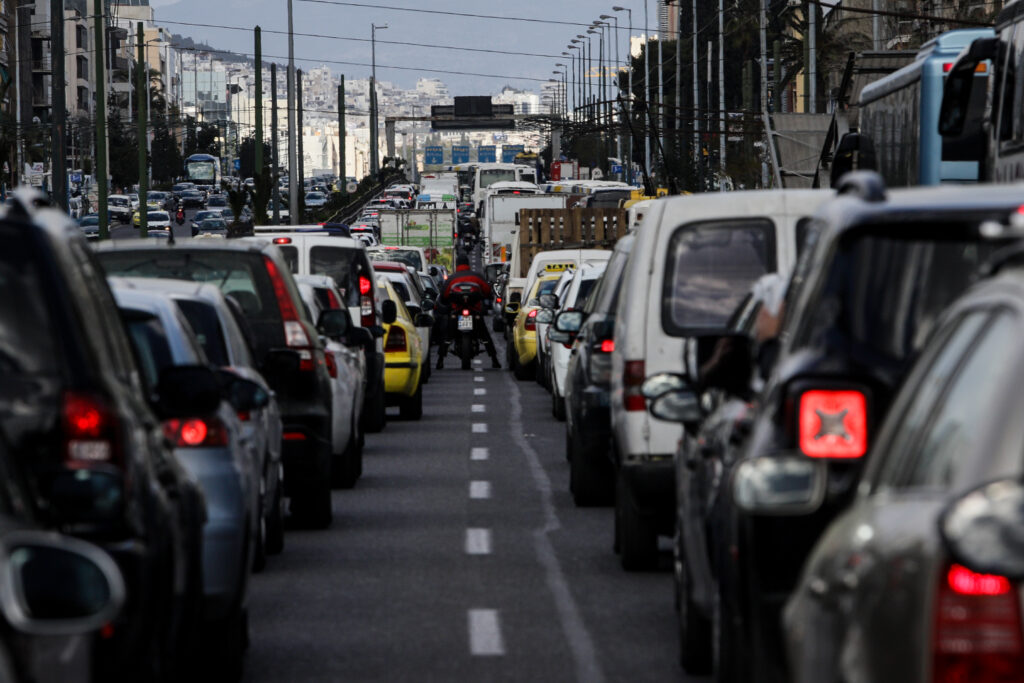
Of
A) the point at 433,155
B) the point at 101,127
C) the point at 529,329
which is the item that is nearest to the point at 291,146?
the point at 101,127

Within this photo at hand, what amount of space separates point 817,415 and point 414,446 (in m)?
15.0

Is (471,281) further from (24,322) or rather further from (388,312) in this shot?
(24,322)

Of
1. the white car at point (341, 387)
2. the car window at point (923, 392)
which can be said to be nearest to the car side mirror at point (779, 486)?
the car window at point (923, 392)

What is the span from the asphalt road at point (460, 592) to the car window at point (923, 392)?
13.2ft

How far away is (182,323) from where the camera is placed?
28.5 feet

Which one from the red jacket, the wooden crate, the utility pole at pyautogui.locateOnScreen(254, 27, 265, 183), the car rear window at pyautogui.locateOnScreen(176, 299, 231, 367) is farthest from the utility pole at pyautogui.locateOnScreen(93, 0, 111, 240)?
the car rear window at pyautogui.locateOnScreen(176, 299, 231, 367)

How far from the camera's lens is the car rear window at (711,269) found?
10977 millimetres

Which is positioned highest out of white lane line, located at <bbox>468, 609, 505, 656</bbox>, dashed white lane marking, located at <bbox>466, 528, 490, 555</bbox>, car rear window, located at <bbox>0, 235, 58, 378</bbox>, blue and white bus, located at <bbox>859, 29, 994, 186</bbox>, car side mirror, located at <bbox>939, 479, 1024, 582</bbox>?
blue and white bus, located at <bbox>859, 29, 994, 186</bbox>

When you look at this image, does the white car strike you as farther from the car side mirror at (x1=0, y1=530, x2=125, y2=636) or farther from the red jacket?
the red jacket

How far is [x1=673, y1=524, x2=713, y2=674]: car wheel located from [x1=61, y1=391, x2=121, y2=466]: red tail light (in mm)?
3338

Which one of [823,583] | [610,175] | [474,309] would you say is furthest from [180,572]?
[610,175]

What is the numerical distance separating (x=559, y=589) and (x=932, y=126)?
35.4 ft

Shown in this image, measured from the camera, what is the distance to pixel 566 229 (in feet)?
173

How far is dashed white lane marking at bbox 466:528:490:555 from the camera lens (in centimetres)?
1255
